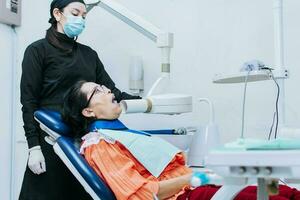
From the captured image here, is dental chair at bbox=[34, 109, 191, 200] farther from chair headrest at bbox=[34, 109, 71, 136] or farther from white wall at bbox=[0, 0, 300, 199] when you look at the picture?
white wall at bbox=[0, 0, 300, 199]

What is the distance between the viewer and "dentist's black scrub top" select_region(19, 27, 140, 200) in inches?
75.4

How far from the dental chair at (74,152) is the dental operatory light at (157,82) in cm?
13

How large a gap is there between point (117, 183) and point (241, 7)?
4.57 ft

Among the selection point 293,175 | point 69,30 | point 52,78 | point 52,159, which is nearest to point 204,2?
Result: point 69,30

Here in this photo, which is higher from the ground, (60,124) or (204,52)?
(204,52)

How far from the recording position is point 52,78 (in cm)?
204

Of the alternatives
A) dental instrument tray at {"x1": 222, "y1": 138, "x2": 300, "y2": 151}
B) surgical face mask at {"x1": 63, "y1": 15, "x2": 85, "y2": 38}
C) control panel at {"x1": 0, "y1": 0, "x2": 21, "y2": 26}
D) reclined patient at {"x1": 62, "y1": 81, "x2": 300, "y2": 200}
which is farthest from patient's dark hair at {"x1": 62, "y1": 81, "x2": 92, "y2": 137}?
control panel at {"x1": 0, "y1": 0, "x2": 21, "y2": 26}

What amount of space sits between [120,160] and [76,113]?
→ 0.32 m

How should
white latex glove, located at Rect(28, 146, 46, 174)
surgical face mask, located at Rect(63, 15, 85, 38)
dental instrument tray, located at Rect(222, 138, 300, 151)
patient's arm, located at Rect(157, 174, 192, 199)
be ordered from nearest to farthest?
1. dental instrument tray, located at Rect(222, 138, 300, 151)
2. patient's arm, located at Rect(157, 174, 192, 199)
3. white latex glove, located at Rect(28, 146, 46, 174)
4. surgical face mask, located at Rect(63, 15, 85, 38)

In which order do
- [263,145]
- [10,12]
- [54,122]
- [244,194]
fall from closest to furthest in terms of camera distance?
[263,145] → [244,194] → [54,122] → [10,12]

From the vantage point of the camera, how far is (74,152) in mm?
1370

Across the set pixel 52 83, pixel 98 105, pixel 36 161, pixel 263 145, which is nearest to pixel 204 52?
pixel 52 83

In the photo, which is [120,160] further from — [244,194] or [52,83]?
[52,83]

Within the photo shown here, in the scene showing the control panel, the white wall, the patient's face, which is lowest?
the patient's face
